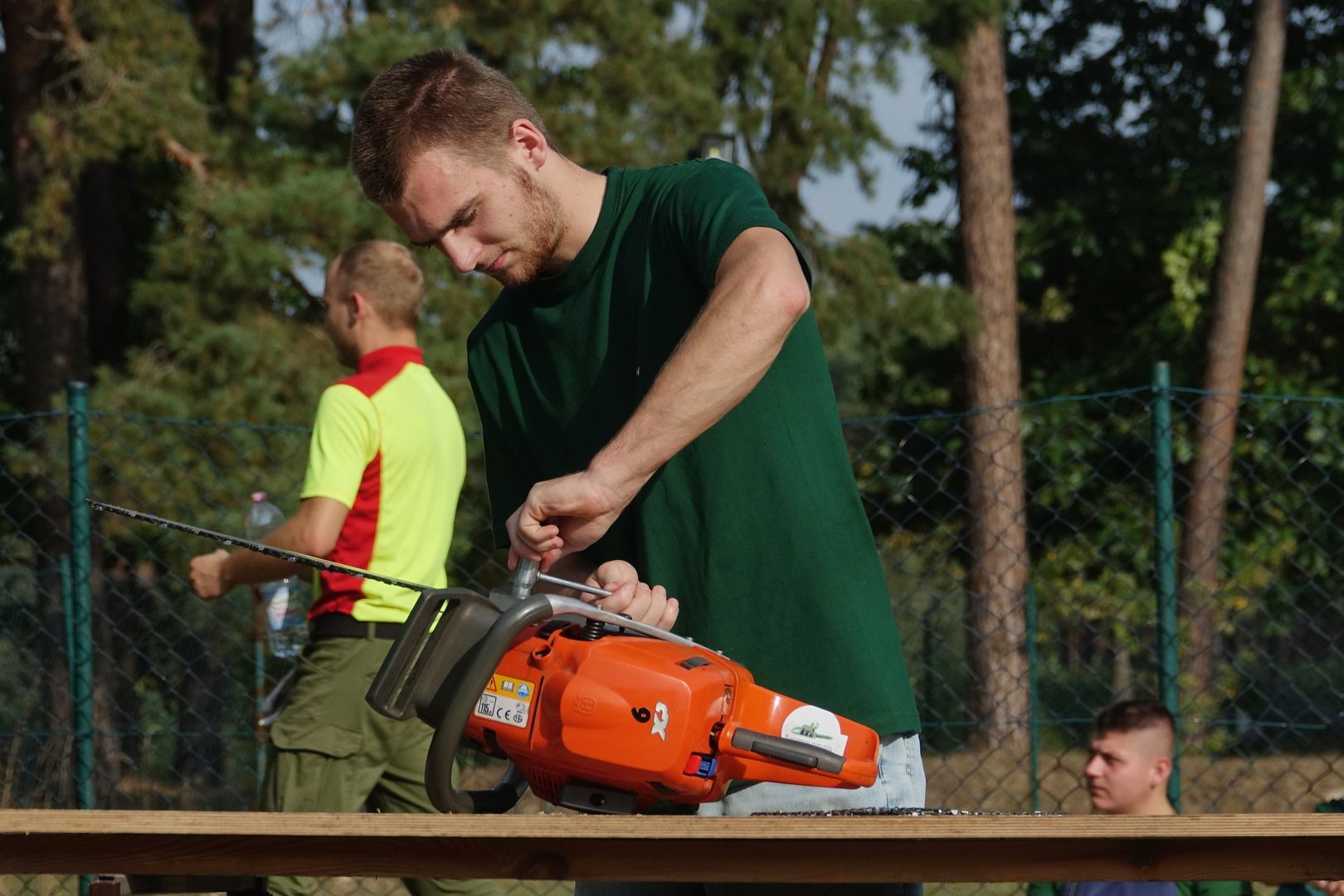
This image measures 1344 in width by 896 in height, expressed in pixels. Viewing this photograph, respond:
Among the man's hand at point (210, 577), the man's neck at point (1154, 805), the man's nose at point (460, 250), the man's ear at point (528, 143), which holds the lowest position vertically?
the man's neck at point (1154, 805)

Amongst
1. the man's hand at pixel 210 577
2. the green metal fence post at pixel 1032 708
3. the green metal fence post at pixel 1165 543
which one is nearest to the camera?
the man's hand at pixel 210 577

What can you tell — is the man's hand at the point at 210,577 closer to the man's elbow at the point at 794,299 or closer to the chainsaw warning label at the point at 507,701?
the chainsaw warning label at the point at 507,701

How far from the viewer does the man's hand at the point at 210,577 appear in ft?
12.5

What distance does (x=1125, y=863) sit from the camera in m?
1.67

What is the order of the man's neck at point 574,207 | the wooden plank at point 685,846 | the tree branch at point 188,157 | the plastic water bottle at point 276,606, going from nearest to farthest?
1. the wooden plank at point 685,846
2. the man's neck at point 574,207
3. the plastic water bottle at point 276,606
4. the tree branch at point 188,157

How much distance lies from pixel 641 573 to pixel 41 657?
16.0 ft

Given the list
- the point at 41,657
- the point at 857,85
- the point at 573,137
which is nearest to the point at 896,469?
the point at 857,85

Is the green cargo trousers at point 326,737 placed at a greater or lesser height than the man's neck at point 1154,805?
greater

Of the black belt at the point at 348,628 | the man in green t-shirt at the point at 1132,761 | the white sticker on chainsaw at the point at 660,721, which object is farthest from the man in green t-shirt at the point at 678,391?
the man in green t-shirt at the point at 1132,761

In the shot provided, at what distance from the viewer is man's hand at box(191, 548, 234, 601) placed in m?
3.80

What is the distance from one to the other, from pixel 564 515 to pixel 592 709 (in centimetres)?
28

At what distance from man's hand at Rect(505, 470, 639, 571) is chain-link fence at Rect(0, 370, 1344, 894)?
2.73m

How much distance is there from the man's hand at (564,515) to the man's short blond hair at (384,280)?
191cm

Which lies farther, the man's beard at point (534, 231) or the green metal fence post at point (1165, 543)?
the green metal fence post at point (1165, 543)
